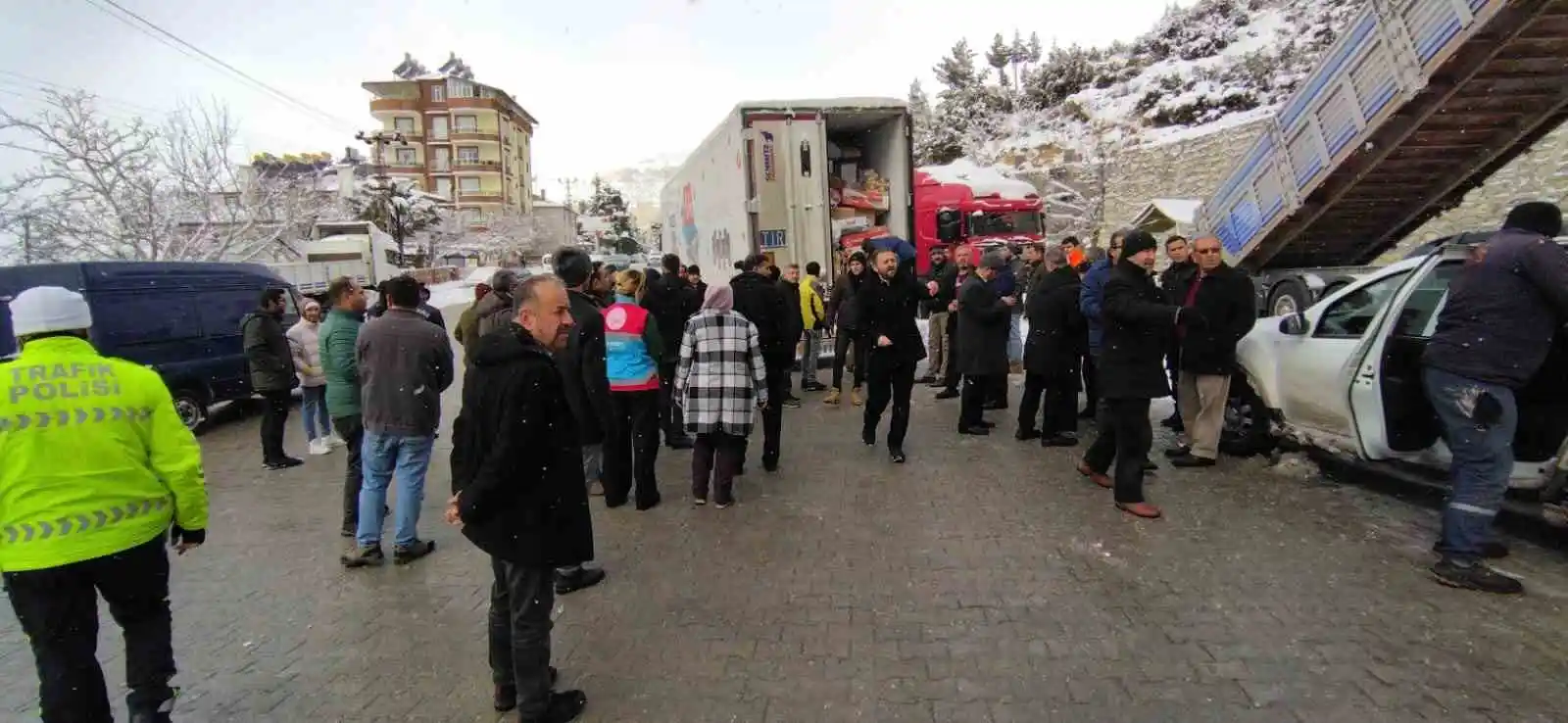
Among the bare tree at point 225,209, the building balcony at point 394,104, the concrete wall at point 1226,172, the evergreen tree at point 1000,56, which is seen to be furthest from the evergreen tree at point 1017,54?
the building balcony at point 394,104

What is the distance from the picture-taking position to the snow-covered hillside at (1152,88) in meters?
26.7

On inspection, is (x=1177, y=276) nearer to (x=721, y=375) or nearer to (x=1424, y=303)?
(x=1424, y=303)

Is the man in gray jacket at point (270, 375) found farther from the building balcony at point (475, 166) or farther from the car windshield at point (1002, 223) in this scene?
the building balcony at point (475, 166)

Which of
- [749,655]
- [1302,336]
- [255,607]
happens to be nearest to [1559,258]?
[1302,336]

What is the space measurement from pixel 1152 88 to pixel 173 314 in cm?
3175

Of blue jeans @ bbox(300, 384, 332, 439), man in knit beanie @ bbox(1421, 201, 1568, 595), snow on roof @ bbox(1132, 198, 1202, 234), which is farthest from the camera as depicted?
snow on roof @ bbox(1132, 198, 1202, 234)

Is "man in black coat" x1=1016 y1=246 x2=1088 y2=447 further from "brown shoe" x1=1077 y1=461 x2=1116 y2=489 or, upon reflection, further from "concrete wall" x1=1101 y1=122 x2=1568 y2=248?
"concrete wall" x1=1101 y1=122 x2=1568 y2=248

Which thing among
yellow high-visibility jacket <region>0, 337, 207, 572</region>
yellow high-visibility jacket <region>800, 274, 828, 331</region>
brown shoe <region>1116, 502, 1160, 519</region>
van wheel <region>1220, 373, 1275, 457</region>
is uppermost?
yellow high-visibility jacket <region>800, 274, 828, 331</region>

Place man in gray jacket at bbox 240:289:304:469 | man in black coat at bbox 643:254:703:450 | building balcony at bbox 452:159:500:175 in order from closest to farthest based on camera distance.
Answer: man in black coat at bbox 643:254:703:450
man in gray jacket at bbox 240:289:304:469
building balcony at bbox 452:159:500:175

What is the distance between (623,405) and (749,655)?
265cm

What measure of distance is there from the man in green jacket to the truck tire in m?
5.71

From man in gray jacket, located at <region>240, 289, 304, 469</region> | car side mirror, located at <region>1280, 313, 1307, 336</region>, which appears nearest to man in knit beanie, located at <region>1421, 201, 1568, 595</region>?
car side mirror, located at <region>1280, 313, 1307, 336</region>

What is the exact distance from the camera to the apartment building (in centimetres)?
7275

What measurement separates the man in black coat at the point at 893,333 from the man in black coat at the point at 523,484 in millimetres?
3840
